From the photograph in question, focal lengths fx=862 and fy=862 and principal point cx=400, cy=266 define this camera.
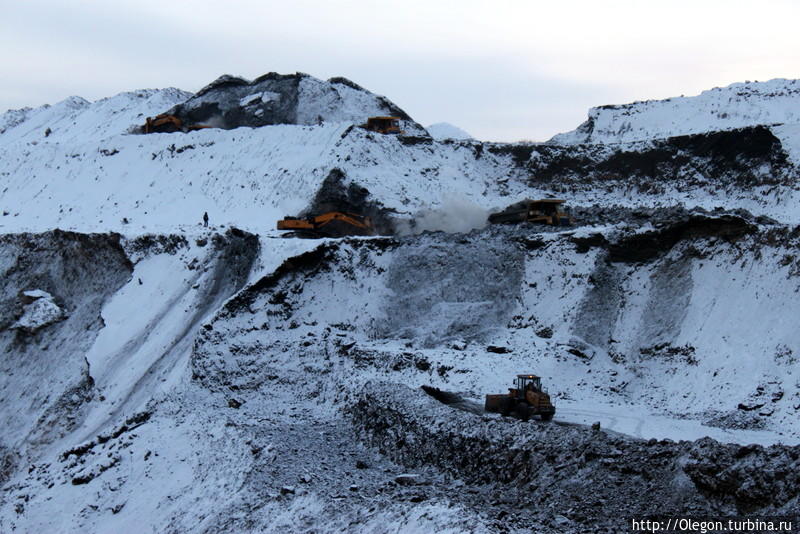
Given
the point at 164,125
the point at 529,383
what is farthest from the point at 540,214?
the point at 164,125

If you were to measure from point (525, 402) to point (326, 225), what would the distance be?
15903 mm

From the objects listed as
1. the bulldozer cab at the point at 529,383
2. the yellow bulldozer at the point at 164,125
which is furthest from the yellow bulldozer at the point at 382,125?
the bulldozer cab at the point at 529,383

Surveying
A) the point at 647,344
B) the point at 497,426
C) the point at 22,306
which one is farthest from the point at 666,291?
the point at 22,306

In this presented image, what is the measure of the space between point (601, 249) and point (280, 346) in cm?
1153

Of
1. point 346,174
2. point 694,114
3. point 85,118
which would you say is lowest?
point 346,174

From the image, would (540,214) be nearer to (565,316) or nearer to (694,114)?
(565,316)

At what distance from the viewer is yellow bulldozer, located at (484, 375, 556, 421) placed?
69.2 feet

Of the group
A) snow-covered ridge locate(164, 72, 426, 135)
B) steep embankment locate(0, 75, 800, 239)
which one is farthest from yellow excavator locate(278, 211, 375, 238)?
snow-covered ridge locate(164, 72, 426, 135)

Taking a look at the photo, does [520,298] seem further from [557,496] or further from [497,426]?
[557,496]

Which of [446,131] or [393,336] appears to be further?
[446,131]

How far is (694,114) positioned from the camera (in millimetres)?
48656

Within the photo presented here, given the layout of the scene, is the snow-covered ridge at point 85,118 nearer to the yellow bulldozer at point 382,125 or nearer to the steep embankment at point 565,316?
the yellow bulldozer at point 382,125

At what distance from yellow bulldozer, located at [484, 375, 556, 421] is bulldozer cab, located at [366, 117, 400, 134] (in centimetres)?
2677

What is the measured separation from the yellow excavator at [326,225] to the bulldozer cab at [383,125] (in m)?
11.6
